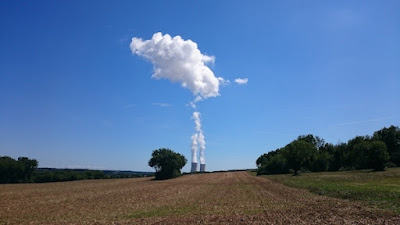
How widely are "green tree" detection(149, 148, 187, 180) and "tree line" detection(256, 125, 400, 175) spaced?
3854 centimetres

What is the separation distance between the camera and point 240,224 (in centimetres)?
1820

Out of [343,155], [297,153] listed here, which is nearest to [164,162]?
[297,153]

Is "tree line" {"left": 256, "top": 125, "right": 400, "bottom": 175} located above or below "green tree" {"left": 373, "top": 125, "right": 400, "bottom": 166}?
below

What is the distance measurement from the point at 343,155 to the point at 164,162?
6767cm

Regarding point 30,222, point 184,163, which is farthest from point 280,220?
point 184,163

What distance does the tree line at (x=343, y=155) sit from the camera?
9069cm

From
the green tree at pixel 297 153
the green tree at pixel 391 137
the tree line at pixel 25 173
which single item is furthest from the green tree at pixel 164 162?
the green tree at pixel 391 137

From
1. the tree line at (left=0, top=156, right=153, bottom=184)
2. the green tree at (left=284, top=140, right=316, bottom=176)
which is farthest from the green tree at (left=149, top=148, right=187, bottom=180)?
the green tree at (left=284, top=140, right=316, bottom=176)

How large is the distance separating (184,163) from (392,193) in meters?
103

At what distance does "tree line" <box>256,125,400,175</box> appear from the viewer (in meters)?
90.7

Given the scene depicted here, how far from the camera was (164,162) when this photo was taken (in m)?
120

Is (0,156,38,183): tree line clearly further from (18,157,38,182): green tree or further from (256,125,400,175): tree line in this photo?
(256,125,400,175): tree line

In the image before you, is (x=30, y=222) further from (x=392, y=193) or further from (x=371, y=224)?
(x=392, y=193)

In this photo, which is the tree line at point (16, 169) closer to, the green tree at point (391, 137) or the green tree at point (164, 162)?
the green tree at point (164, 162)
